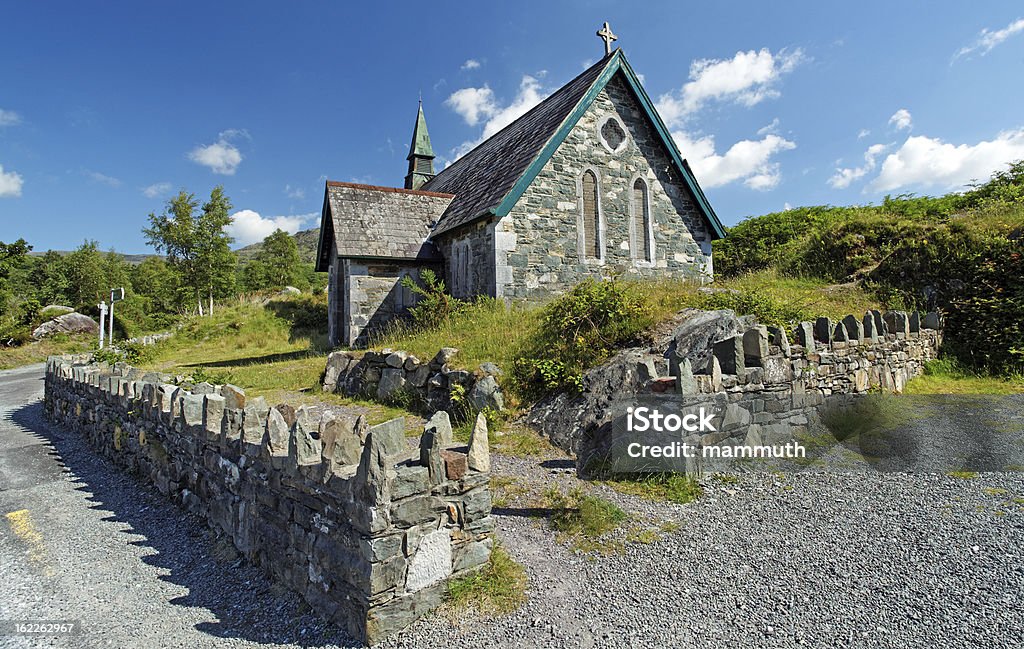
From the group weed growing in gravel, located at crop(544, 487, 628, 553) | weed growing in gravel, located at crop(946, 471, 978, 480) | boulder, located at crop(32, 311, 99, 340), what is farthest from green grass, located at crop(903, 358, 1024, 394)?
boulder, located at crop(32, 311, 99, 340)

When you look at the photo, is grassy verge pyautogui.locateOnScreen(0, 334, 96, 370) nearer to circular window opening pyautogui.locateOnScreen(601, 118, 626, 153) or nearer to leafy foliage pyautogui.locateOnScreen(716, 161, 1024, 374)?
circular window opening pyautogui.locateOnScreen(601, 118, 626, 153)

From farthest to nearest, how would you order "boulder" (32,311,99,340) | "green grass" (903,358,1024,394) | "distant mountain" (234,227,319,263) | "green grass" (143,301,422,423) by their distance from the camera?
"distant mountain" (234,227,319,263) → "boulder" (32,311,99,340) → "green grass" (143,301,422,423) → "green grass" (903,358,1024,394)

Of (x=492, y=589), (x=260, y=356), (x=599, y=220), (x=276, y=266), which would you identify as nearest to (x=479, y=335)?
(x=599, y=220)

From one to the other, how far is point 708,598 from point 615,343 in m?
4.93

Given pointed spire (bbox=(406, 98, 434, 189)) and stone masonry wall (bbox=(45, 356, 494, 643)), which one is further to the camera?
pointed spire (bbox=(406, 98, 434, 189))

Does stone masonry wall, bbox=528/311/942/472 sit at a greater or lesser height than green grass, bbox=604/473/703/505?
greater

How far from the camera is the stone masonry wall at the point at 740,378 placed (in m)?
5.96

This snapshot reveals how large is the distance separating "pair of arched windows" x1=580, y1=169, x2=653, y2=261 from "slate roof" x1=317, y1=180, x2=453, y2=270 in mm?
4809

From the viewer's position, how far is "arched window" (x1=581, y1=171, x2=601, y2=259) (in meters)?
13.9

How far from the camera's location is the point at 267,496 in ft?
13.9

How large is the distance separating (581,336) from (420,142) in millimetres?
27119

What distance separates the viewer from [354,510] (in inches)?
129

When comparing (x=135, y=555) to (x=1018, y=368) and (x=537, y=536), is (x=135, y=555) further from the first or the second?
(x=1018, y=368)

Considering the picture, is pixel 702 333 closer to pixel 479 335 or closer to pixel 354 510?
pixel 479 335
